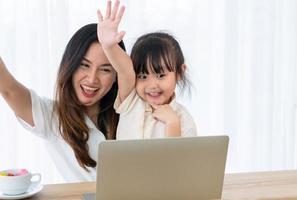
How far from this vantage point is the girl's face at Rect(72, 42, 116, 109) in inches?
66.8

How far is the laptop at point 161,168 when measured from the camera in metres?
1.14

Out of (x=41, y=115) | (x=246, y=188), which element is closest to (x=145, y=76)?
(x=41, y=115)

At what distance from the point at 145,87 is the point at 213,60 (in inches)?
40.0

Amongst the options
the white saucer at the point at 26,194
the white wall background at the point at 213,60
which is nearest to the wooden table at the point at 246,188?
the white saucer at the point at 26,194

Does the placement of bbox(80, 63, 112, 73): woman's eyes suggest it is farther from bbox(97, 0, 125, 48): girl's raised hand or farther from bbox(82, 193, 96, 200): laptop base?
bbox(82, 193, 96, 200): laptop base

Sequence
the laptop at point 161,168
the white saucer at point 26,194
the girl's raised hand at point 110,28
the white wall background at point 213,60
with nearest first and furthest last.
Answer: the laptop at point 161,168
the white saucer at point 26,194
the girl's raised hand at point 110,28
the white wall background at point 213,60

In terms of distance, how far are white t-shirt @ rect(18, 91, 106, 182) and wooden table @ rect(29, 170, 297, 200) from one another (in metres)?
0.31

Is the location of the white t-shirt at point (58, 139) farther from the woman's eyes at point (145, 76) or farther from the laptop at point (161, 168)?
the laptop at point (161, 168)

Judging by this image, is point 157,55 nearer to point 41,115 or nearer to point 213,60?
point 41,115

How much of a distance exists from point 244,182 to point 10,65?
136 cm

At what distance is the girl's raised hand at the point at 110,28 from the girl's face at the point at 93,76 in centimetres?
5

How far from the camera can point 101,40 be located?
1680mm

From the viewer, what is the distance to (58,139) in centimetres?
178

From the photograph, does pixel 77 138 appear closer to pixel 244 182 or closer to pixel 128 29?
pixel 244 182
